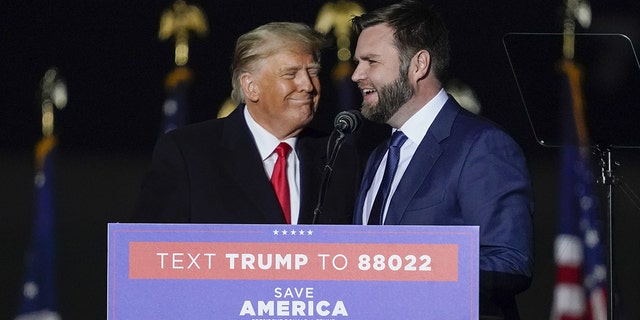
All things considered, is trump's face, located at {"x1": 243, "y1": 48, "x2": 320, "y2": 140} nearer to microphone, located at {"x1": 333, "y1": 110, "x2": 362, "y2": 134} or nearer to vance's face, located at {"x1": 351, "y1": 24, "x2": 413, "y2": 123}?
vance's face, located at {"x1": 351, "y1": 24, "x2": 413, "y2": 123}

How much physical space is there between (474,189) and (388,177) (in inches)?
11.6

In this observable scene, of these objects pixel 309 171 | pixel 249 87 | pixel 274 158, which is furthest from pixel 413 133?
pixel 249 87

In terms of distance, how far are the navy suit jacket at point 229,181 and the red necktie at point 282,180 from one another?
0.02m

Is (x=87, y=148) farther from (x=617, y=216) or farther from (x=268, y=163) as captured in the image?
(x=617, y=216)

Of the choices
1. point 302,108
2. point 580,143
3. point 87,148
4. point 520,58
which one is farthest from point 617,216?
point 87,148

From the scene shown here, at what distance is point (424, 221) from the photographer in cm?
287

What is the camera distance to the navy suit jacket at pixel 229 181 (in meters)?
3.48

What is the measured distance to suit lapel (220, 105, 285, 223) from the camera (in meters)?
3.49

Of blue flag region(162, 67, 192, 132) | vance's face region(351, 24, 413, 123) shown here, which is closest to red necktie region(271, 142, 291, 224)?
vance's face region(351, 24, 413, 123)

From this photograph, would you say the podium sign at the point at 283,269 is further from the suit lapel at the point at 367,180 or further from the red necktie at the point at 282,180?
the red necktie at the point at 282,180

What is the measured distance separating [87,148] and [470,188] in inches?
94.8

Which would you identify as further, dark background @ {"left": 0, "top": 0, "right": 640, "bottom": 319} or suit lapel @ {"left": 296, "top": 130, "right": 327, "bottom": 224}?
dark background @ {"left": 0, "top": 0, "right": 640, "bottom": 319}

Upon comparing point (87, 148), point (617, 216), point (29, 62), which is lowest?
point (617, 216)

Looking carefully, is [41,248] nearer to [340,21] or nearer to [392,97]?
[340,21]
